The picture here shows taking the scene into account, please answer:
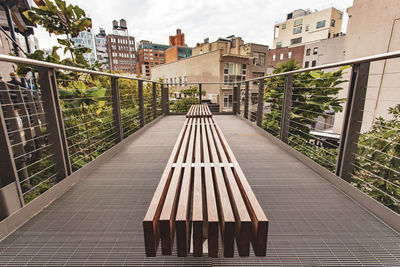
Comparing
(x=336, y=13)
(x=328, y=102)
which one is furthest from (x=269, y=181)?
(x=336, y=13)

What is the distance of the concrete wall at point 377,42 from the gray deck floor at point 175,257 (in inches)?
305

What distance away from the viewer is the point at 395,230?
146 cm

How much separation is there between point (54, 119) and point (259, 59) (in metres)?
31.0

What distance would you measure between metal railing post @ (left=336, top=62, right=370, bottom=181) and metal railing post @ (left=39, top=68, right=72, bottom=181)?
2.96 meters

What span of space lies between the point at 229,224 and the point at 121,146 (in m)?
2.89

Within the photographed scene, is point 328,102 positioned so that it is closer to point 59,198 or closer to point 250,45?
point 59,198

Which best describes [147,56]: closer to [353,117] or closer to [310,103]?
[310,103]

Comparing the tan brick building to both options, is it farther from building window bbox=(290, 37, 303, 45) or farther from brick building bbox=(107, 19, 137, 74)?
brick building bbox=(107, 19, 137, 74)

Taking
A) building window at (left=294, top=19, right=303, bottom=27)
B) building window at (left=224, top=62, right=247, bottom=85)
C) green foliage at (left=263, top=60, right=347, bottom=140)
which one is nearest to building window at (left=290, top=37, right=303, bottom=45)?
building window at (left=294, top=19, right=303, bottom=27)

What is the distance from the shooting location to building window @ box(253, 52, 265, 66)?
28.3 m

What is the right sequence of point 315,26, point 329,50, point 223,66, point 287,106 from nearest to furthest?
point 287,106 → point 223,66 → point 329,50 → point 315,26

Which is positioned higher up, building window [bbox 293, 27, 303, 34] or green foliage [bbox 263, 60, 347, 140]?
building window [bbox 293, 27, 303, 34]

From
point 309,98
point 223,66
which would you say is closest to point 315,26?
point 223,66

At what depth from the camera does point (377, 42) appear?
8844mm
